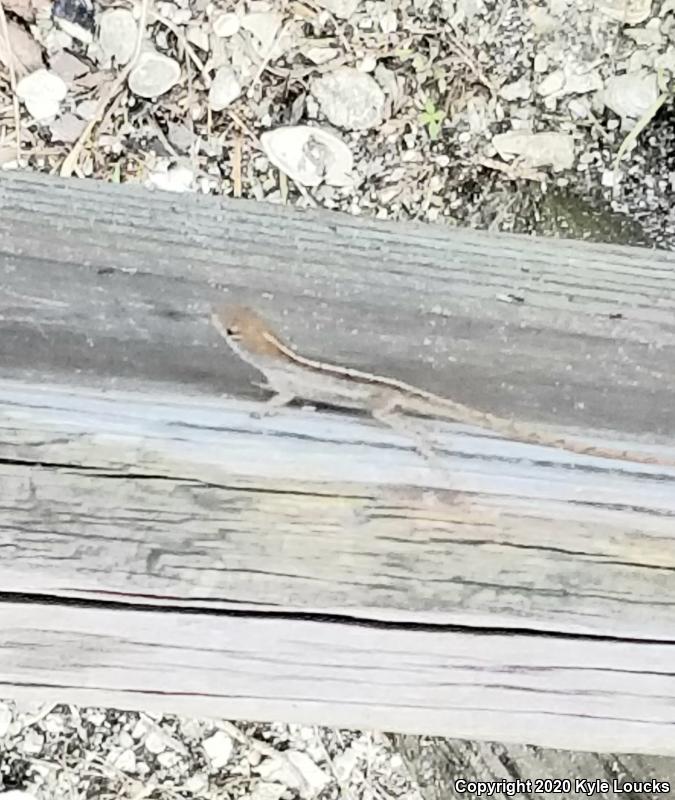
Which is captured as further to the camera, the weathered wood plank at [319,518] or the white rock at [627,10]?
the white rock at [627,10]

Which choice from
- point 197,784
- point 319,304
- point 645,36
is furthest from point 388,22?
point 197,784

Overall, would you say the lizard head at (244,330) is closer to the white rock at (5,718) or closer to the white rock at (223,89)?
the white rock at (223,89)

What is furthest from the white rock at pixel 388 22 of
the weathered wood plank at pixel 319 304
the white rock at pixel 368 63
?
the weathered wood plank at pixel 319 304

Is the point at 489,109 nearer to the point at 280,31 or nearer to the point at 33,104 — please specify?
the point at 280,31

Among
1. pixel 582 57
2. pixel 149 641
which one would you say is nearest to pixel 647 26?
pixel 582 57

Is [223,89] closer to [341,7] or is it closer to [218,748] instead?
[341,7]

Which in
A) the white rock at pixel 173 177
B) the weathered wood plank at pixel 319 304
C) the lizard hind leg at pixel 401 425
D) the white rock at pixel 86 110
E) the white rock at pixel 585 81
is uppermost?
the weathered wood plank at pixel 319 304
